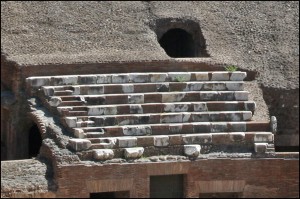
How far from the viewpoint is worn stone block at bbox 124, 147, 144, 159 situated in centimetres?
2003

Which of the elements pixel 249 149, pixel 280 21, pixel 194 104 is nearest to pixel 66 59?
pixel 194 104

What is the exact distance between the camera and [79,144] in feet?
65.2

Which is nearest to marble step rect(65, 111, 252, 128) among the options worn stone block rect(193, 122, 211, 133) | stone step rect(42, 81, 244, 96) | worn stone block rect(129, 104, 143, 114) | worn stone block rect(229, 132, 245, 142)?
worn stone block rect(129, 104, 143, 114)

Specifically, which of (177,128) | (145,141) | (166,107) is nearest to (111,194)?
(145,141)

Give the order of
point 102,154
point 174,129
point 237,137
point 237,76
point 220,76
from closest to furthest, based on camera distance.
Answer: point 102,154 < point 174,129 < point 237,137 < point 220,76 < point 237,76

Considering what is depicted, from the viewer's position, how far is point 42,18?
2427 cm

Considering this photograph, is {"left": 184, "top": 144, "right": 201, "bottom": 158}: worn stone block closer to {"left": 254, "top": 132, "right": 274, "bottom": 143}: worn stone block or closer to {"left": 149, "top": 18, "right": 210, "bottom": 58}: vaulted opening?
{"left": 254, "top": 132, "right": 274, "bottom": 143}: worn stone block

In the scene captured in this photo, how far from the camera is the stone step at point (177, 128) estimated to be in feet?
67.0

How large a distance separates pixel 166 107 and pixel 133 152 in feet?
5.65

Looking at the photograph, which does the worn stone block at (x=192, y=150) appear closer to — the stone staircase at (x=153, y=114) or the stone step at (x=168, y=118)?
the stone staircase at (x=153, y=114)

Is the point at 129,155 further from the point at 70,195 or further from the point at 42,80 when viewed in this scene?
the point at 42,80

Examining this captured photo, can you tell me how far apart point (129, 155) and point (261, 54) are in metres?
6.25

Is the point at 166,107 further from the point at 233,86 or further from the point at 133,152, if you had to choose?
the point at 233,86

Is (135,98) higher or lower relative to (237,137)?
higher
